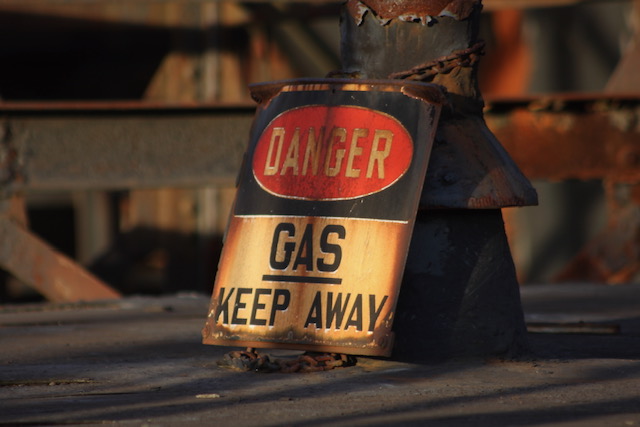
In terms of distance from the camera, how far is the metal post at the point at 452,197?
4.68 meters

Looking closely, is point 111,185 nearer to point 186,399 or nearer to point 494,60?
point 186,399

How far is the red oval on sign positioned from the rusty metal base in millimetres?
278

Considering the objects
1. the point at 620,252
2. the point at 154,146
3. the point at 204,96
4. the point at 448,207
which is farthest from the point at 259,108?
the point at 204,96

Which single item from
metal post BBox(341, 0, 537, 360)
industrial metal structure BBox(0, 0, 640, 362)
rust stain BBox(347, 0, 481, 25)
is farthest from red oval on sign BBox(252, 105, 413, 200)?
industrial metal structure BBox(0, 0, 640, 362)

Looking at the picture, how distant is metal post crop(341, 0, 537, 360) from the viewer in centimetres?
468

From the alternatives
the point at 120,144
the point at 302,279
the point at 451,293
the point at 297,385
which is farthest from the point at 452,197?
the point at 120,144

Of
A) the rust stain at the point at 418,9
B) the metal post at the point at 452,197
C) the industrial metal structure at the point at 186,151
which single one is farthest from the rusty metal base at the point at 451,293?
the industrial metal structure at the point at 186,151

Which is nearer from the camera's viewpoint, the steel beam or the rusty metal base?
the rusty metal base

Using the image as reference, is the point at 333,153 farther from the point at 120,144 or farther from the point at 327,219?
the point at 120,144

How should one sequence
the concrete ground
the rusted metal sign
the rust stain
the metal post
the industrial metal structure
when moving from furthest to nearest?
1. the industrial metal structure
2. the rust stain
3. the metal post
4. the rusted metal sign
5. the concrete ground

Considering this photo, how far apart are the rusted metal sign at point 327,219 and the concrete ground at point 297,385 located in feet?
0.62

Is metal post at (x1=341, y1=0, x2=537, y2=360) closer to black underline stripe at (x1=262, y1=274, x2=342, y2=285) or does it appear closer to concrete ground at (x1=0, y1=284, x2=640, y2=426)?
concrete ground at (x1=0, y1=284, x2=640, y2=426)

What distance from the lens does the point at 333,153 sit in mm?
4637

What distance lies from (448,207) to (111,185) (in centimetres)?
370
